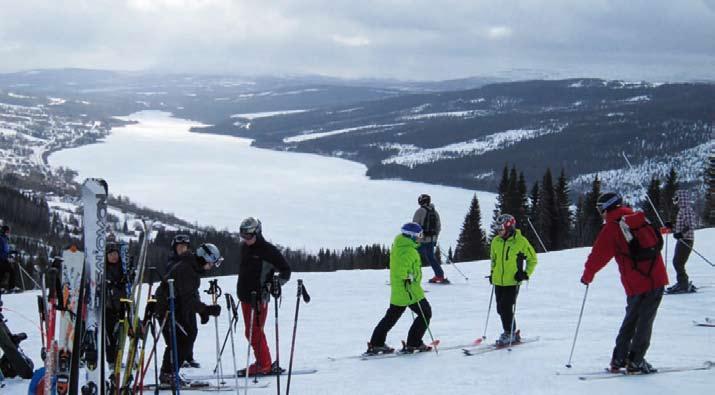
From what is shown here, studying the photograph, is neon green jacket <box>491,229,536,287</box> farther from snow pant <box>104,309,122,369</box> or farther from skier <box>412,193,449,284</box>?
skier <box>412,193,449,284</box>

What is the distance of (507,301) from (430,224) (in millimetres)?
4630

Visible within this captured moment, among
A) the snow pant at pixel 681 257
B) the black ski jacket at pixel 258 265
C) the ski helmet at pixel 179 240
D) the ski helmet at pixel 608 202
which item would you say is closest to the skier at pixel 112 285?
the ski helmet at pixel 179 240

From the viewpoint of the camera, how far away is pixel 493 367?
6602mm

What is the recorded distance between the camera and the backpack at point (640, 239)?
577 centimetres

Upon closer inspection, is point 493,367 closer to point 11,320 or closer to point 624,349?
point 624,349

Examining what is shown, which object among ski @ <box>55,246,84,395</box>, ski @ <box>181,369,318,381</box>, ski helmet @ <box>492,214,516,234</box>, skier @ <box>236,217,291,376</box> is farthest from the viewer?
ski helmet @ <box>492,214,516,234</box>

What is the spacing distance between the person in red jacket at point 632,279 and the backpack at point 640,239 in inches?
1.6

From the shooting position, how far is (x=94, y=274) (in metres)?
4.99

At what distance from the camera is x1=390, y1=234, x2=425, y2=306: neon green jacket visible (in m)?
7.12

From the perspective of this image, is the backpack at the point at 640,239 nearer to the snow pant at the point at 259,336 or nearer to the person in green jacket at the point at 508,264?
the person in green jacket at the point at 508,264

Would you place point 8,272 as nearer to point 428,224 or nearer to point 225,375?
point 225,375

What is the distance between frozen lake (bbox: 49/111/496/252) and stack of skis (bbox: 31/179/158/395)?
2774 inches

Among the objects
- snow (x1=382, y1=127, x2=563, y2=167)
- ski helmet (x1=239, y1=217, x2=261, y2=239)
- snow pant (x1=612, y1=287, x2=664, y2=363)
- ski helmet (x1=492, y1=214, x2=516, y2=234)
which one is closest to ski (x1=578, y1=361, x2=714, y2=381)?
snow pant (x1=612, y1=287, x2=664, y2=363)

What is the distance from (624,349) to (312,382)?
→ 9.27 ft
